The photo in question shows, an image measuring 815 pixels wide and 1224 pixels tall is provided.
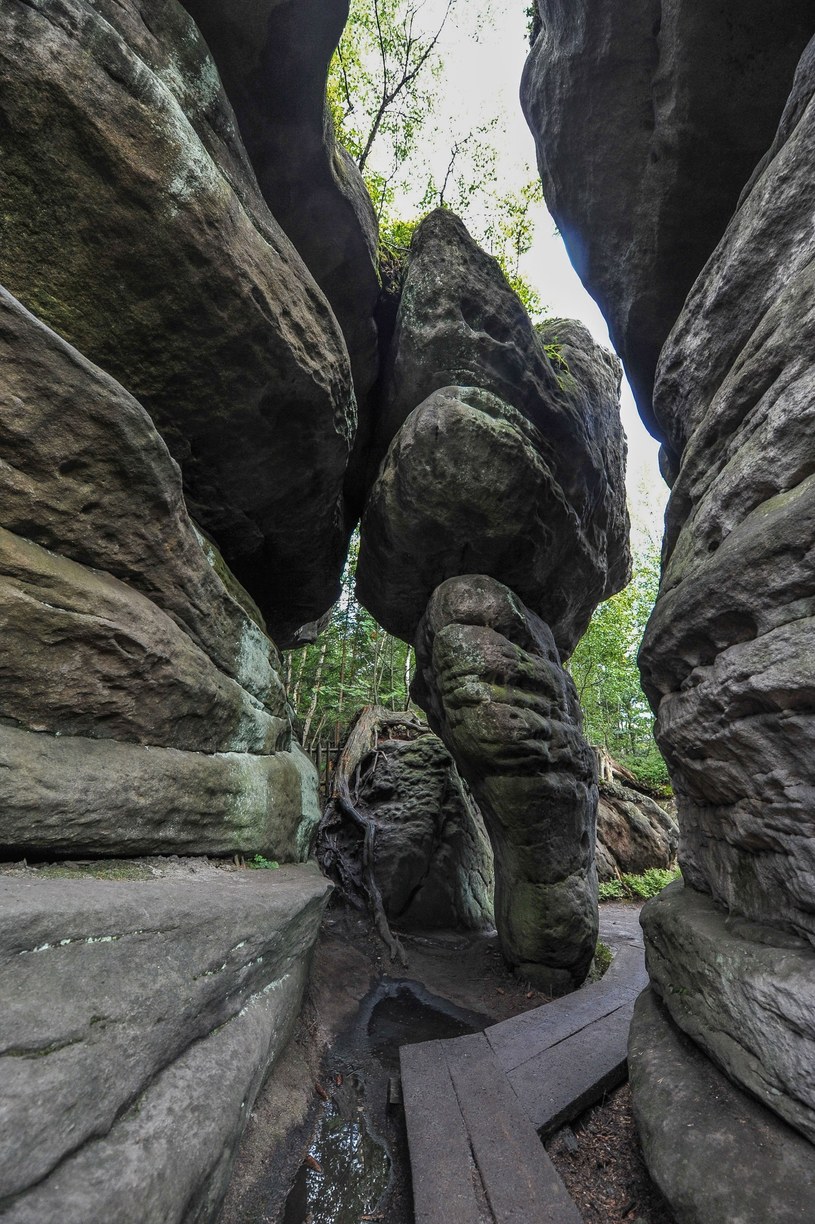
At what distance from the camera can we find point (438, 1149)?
3.44 metres

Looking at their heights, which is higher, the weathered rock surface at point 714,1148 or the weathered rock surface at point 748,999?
the weathered rock surface at point 748,999

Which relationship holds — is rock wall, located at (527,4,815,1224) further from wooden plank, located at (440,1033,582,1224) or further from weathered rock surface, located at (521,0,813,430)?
wooden plank, located at (440,1033,582,1224)

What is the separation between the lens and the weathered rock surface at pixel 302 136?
5562 mm

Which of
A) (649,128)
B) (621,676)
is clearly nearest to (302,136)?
(649,128)

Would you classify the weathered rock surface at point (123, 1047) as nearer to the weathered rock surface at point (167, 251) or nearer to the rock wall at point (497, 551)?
the weathered rock surface at point (167, 251)

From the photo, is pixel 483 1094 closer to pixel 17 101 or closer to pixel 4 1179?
pixel 4 1179

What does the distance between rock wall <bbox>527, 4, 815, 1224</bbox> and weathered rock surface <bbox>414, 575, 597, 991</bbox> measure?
3129 mm

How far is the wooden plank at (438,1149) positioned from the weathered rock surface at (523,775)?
348 centimetres

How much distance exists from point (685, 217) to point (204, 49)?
5.53 metres

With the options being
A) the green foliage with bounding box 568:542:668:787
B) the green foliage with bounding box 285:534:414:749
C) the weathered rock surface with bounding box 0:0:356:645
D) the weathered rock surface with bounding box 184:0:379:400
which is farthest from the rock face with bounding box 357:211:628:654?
the green foliage with bounding box 568:542:668:787

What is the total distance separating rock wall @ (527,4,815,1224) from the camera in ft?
8.52

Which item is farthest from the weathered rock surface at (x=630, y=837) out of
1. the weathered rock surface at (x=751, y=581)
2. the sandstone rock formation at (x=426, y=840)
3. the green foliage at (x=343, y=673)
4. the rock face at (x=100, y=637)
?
the rock face at (x=100, y=637)

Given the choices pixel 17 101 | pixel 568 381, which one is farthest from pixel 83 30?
pixel 568 381

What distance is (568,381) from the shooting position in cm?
1016
